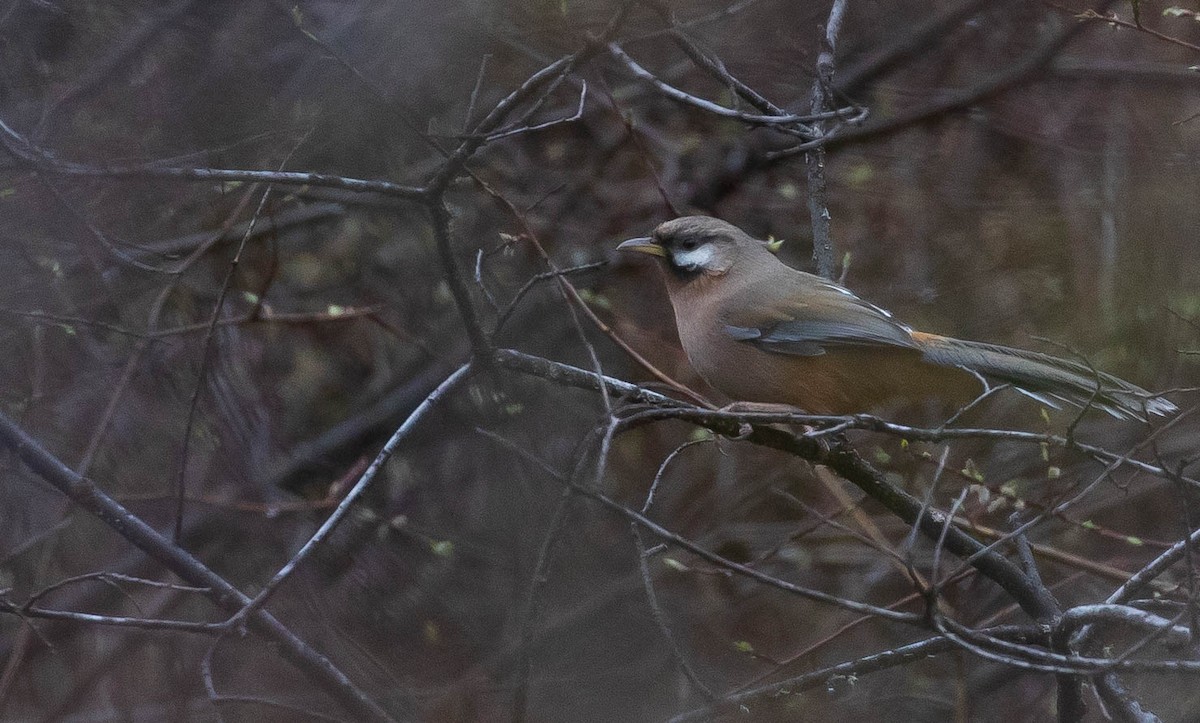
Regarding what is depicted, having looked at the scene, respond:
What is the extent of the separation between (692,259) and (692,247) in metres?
0.06

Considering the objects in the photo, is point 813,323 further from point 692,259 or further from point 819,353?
point 692,259

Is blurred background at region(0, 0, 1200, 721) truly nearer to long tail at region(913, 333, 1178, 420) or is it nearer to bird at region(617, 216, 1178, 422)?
bird at region(617, 216, 1178, 422)

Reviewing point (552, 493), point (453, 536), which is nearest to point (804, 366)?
point (552, 493)

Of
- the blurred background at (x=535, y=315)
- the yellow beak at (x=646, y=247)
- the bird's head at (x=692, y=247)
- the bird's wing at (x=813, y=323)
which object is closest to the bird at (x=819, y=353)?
the bird's wing at (x=813, y=323)

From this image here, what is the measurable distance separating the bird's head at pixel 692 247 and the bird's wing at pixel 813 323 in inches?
14.5

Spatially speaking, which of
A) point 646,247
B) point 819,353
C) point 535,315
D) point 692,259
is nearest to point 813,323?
point 819,353

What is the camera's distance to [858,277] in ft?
21.0

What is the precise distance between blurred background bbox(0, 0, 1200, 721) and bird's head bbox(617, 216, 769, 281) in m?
0.36

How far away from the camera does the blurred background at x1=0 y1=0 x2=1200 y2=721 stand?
552 cm

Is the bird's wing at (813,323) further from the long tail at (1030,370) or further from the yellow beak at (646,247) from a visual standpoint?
the yellow beak at (646,247)

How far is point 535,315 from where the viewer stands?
21.9ft

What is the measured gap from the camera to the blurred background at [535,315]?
18.1 ft

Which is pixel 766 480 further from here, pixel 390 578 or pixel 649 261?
pixel 390 578

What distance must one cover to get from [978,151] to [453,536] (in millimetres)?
3604
